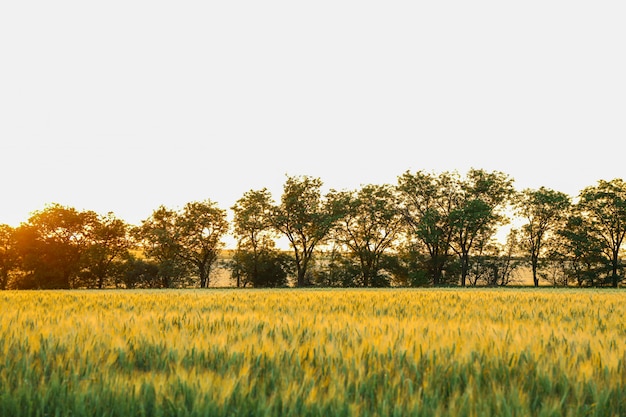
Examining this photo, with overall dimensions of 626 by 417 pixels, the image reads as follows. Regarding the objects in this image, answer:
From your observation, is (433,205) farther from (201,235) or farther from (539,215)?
(201,235)

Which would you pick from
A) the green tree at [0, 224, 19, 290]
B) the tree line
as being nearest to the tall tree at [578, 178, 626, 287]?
the tree line

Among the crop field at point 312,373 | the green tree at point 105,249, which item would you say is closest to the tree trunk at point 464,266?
the green tree at point 105,249

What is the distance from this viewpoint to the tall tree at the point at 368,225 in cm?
6625

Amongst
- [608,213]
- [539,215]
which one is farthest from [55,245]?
[608,213]

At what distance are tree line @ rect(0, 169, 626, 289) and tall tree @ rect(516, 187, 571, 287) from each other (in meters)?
0.15

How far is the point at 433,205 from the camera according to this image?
65.9 m

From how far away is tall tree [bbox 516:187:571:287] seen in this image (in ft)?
212

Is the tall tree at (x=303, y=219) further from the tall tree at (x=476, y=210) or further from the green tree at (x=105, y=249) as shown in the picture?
the green tree at (x=105, y=249)

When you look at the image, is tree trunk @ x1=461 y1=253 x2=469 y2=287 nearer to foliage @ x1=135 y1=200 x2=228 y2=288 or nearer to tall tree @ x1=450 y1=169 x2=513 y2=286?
tall tree @ x1=450 y1=169 x2=513 y2=286

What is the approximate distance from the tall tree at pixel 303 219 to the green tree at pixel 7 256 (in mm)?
47816

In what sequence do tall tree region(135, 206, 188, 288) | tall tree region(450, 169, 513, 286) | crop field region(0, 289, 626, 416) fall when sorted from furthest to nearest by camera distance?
tall tree region(135, 206, 188, 288) → tall tree region(450, 169, 513, 286) → crop field region(0, 289, 626, 416)

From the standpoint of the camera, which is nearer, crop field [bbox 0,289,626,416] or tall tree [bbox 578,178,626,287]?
crop field [bbox 0,289,626,416]

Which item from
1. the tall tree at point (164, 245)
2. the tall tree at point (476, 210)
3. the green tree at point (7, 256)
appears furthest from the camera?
the green tree at point (7, 256)

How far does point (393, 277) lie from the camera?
66938 mm
